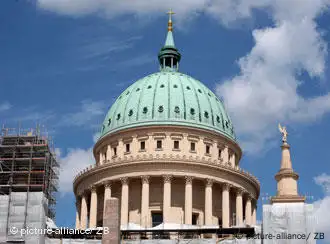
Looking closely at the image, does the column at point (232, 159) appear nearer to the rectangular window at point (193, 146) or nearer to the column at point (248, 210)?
the column at point (248, 210)

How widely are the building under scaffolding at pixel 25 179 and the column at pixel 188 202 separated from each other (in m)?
16.6

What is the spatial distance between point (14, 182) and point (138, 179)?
2135 centimetres

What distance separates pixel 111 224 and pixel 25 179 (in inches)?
762

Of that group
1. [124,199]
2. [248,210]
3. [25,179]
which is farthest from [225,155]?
[25,179]

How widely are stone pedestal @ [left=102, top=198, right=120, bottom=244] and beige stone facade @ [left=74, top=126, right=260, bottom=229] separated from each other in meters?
27.1

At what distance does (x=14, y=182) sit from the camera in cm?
8706

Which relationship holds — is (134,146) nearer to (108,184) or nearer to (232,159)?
(108,184)

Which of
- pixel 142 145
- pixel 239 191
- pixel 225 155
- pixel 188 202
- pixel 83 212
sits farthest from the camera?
pixel 225 155

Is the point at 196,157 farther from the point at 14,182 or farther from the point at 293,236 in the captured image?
the point at 293,236

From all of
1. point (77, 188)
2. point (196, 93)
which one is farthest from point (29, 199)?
point (196, 93)

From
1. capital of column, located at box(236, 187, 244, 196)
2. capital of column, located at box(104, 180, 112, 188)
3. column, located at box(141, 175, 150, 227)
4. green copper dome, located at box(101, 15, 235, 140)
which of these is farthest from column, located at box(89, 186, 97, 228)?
capital of column, located at box(236, 187, 244, 196)

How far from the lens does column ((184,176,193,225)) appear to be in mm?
100250

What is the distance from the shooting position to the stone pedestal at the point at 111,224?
70.6 metres

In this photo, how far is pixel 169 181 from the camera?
337ft
